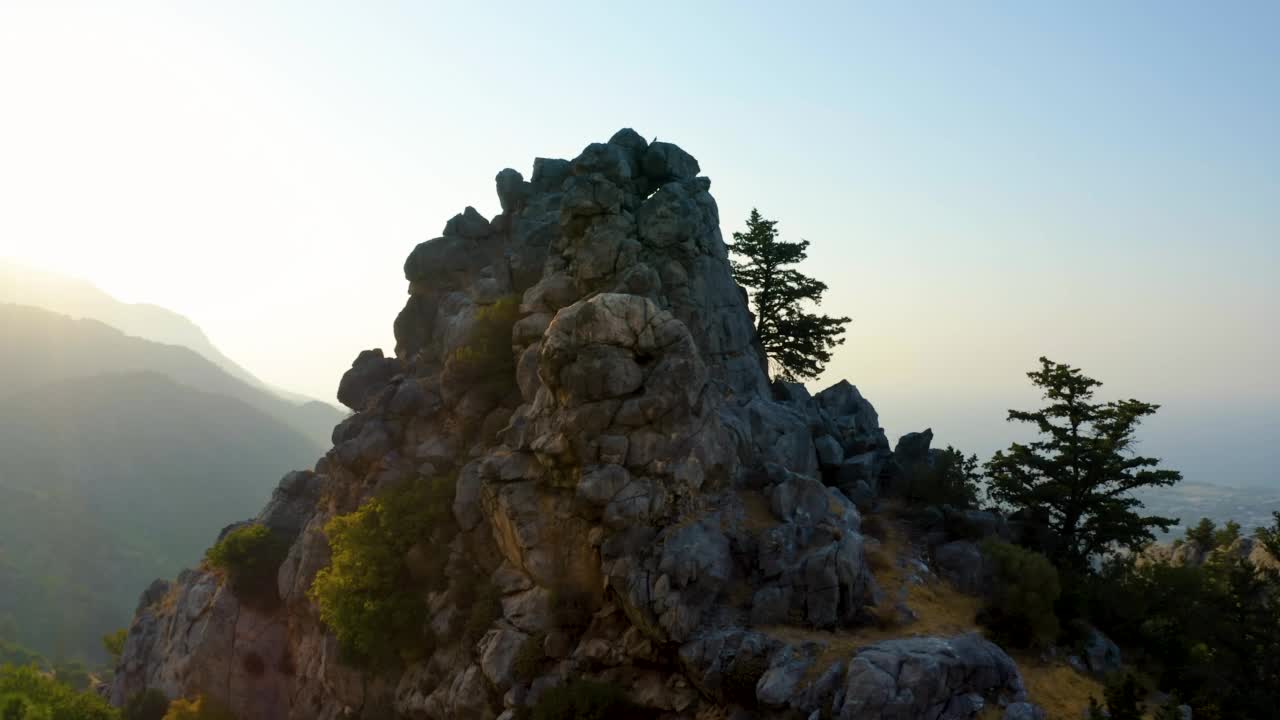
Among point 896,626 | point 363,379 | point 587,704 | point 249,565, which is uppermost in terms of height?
point 363,379

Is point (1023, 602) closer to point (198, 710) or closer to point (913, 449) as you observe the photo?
point (913, 449)

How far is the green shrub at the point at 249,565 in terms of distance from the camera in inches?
2036

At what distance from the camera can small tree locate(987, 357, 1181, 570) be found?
132 feet

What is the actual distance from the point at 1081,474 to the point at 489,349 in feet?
132

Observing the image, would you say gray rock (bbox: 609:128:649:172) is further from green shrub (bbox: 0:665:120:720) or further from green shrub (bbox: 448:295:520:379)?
green shrub (bbox: 0:665:120:720)

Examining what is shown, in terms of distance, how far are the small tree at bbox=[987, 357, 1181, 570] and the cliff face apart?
400 inches

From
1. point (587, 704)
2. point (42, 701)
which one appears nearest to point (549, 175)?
point (587, 704)

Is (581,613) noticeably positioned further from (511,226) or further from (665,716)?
(511,226)

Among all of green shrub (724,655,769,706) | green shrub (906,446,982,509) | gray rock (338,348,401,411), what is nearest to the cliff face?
green shrub (724,655,769,706)

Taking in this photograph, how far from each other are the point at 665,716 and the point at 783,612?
6796 mm

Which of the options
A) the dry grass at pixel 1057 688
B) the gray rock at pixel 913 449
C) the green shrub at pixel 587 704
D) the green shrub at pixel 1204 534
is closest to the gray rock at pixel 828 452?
the gray rock at pixel 913 449

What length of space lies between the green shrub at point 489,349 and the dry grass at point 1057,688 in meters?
33.8

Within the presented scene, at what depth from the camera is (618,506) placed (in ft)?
A: 104

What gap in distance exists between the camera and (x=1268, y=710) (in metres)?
27.8
